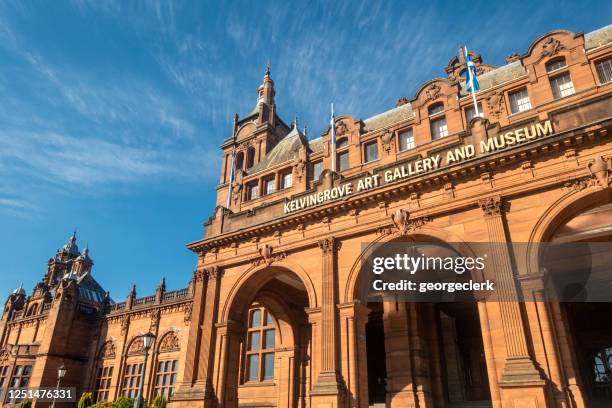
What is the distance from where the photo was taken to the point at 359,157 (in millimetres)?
29062

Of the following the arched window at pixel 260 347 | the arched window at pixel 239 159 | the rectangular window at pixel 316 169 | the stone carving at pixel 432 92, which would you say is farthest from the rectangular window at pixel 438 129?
the arched window at pixel 239 159

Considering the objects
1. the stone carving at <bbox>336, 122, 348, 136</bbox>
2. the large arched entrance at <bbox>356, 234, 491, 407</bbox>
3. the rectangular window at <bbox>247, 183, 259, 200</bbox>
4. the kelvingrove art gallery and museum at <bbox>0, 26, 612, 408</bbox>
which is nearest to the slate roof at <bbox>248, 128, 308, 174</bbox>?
the kelvingrove art gallery and museum at <bbox>0, 26, 612, 408</bbox>

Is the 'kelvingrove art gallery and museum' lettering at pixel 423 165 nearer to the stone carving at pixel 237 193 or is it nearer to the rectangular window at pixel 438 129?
the rectangular window at pixel 438 129

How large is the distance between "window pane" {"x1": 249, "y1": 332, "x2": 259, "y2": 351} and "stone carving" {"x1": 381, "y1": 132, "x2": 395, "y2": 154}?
16863 millimetres

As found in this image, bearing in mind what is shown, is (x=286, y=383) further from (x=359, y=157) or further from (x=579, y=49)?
(x=579, y=49)

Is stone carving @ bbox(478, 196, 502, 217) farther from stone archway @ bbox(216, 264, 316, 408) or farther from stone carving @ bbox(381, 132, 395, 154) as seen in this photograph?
stone carving @ bbox(381, 132, 395, 154)

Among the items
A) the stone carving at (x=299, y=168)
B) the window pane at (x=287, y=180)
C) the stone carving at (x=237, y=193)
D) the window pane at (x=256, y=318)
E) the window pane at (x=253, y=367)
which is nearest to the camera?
the window pane at (x=253, y=367)

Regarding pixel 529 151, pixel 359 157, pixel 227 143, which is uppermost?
pixel 227 143

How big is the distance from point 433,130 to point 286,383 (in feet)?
62.8

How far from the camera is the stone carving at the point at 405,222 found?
19.2 metres

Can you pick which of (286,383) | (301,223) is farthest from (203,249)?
(286,383)

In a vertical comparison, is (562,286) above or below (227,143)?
below

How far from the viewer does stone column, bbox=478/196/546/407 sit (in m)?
14.0

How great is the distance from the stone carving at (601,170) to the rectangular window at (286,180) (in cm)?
2017
